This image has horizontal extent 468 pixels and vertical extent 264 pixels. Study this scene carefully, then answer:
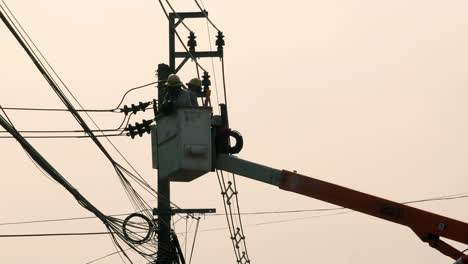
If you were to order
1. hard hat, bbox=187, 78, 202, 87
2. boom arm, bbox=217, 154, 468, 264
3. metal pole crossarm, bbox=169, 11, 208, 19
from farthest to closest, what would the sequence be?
metal pole crossarm, bbox=169, 11, 208, 19, hard hat, bbox=187, 78, 202, 87, boom arm, bbox=217, 154, 468, 264

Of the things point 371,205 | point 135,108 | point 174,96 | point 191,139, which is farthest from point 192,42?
point 371,205

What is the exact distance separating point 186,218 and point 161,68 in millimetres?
3290

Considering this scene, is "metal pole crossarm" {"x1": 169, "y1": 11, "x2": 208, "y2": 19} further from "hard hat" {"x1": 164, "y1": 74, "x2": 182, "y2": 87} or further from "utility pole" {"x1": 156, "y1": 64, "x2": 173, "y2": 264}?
"hard hat" {"x1": 164, "y1": 74, "x2": 182, "y2": 87}

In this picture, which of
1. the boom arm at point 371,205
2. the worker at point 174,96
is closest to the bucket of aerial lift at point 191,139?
the worker at point 174,96

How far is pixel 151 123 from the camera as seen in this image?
26203mm

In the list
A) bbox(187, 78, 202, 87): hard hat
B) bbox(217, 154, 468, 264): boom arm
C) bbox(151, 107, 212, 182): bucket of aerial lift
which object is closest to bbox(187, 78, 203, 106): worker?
bbox(187, 78, 202, 87): hard hat

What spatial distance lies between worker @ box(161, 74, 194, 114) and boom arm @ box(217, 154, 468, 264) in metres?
1.29

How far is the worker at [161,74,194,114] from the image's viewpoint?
24906mm

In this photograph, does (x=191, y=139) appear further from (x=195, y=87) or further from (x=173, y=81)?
(x=195, y=87)

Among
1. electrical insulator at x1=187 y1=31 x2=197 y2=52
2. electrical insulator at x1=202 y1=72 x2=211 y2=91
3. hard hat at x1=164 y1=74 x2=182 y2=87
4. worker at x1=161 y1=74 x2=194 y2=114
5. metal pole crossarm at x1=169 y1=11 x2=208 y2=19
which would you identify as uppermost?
metal pole crossarm at x1=169 y1=11 x2=208 y2=19

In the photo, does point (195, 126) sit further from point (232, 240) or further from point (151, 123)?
point (232, 240)

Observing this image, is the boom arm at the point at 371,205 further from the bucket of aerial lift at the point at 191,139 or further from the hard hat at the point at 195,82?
the hard hat at the point at 195,82

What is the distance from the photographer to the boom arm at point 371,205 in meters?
24.8

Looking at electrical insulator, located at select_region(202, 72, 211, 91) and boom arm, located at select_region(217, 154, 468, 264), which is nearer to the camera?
boom arm, located at select_region(217, 154, 468, 264)
